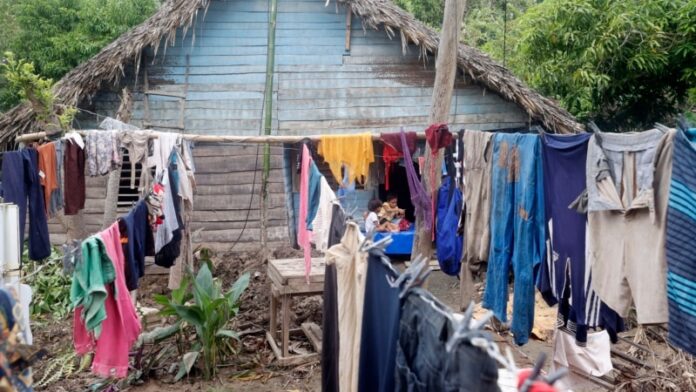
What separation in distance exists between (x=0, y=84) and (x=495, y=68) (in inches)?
538

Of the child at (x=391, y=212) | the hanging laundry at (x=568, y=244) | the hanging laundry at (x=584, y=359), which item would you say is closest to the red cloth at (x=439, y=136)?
the hanging laundry at (x=568, y=244)

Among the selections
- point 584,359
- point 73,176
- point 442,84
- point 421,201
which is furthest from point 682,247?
point 73,176

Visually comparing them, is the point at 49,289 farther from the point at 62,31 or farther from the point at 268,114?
the point at 62,31

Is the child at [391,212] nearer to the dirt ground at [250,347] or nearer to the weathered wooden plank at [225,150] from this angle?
the dirt ground at [250,347]

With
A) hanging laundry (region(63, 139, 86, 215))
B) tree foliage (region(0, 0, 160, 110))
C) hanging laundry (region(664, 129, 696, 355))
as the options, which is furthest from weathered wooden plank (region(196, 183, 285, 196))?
hanging laundry (region(664, 129, 696, 355))

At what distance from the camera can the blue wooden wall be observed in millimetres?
11250

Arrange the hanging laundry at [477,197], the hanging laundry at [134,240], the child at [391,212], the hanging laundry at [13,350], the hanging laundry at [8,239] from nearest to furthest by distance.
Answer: the hanging laundry at [13,350] < the hanging laundry at [8,239] < the hanging laundry at [134,240] < the hanging laundry at [477,197] < the child at [391,212]

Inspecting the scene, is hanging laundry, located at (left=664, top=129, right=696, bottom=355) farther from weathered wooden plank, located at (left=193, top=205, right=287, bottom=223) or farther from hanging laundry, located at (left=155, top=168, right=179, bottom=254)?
weathered wooden plank, located at (left=193, top=205, right=287, bottom=223)

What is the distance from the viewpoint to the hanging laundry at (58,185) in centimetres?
716

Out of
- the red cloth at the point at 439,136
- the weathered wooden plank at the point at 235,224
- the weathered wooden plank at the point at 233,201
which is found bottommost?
the weathered wooden plank at the point at 235,224

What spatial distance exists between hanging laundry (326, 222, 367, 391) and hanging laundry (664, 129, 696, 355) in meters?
1.67

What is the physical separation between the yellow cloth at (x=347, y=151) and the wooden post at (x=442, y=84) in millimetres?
974

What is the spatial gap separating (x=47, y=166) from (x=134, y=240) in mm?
2211

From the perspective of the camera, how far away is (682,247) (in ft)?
11.1
